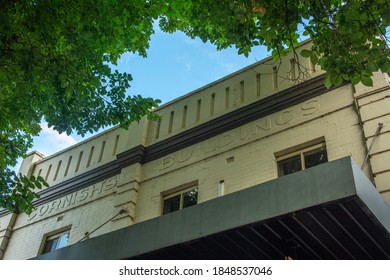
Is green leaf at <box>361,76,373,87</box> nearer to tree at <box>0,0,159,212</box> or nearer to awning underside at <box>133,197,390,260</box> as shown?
awning underside at <box>133,197,390,260</box>

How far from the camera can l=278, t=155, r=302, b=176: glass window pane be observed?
10.9m

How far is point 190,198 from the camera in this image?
12188 mm

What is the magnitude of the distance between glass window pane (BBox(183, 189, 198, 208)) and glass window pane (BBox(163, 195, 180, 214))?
0.24 metres

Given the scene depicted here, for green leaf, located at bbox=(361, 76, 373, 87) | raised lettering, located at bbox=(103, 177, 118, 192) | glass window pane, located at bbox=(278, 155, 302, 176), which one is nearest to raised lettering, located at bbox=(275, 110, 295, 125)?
glass window pane, located at bbox=(278, 155, 302, 176)

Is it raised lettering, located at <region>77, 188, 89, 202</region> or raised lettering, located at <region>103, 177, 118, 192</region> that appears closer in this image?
raised lettering, located at <region>103, 177, 118, 192</region>

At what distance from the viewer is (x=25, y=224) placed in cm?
1526

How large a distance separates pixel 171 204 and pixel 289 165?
344 cm

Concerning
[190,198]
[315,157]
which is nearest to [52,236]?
[190,198]

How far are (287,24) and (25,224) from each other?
11.4 meters

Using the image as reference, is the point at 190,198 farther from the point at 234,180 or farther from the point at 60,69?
the point at 60,69

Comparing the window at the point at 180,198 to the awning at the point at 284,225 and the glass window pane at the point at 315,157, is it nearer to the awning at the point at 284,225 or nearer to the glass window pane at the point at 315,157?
the glass window pane at the point at 315,157

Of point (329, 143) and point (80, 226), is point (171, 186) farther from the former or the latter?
point (329, 143)

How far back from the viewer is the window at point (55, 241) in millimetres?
14000

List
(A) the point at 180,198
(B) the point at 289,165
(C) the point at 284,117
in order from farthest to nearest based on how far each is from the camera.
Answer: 1. (A) the point at 180,198
2. (C) the point at 284,117
3. (B) the point at 289,165
